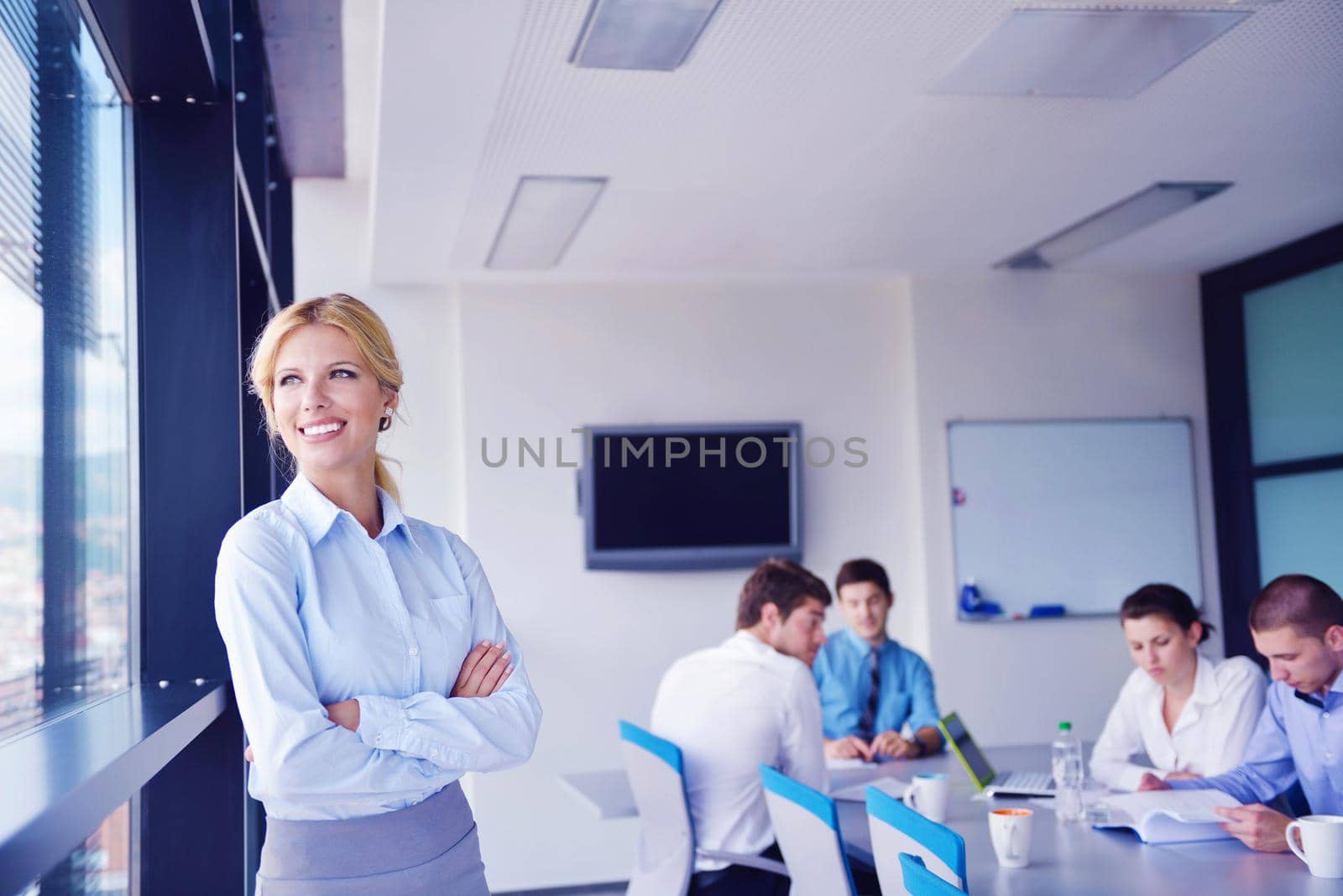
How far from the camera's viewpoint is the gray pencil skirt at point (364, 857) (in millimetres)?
1688

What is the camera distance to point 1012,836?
2652 mm

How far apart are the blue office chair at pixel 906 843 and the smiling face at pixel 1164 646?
1665mm

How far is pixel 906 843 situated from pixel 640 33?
6.68 feet

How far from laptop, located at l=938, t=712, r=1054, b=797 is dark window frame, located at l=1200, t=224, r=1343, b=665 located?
2.94 metres

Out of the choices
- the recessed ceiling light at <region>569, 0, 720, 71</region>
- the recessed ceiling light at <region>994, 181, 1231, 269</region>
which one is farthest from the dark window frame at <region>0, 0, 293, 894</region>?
the recessed ceiling light at <region>994, 181, 1231, 269</region>

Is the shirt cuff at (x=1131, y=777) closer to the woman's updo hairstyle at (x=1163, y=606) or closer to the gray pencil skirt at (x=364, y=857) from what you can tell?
the woman's updo hairstyle at (x=1163, y=606)

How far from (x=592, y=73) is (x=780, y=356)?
2.89m

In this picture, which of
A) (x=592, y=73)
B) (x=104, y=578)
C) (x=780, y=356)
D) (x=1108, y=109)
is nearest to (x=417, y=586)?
(x=104, y=578)

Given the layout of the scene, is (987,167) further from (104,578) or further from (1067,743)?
(104,578)

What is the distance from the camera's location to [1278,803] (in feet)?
10.9

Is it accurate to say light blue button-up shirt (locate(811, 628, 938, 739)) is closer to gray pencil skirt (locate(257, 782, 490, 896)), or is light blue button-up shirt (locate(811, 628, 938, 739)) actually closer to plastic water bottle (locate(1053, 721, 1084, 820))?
plastic water bottle (locate(1053, 721, 1084, 820))

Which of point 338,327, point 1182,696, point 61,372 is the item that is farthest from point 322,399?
point 1182,696

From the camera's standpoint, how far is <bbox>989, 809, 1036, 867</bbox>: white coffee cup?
2654 mm

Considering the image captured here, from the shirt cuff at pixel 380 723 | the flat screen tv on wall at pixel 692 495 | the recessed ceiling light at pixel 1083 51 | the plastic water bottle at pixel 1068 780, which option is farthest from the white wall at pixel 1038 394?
the shirt cuff at pixel 380 723
